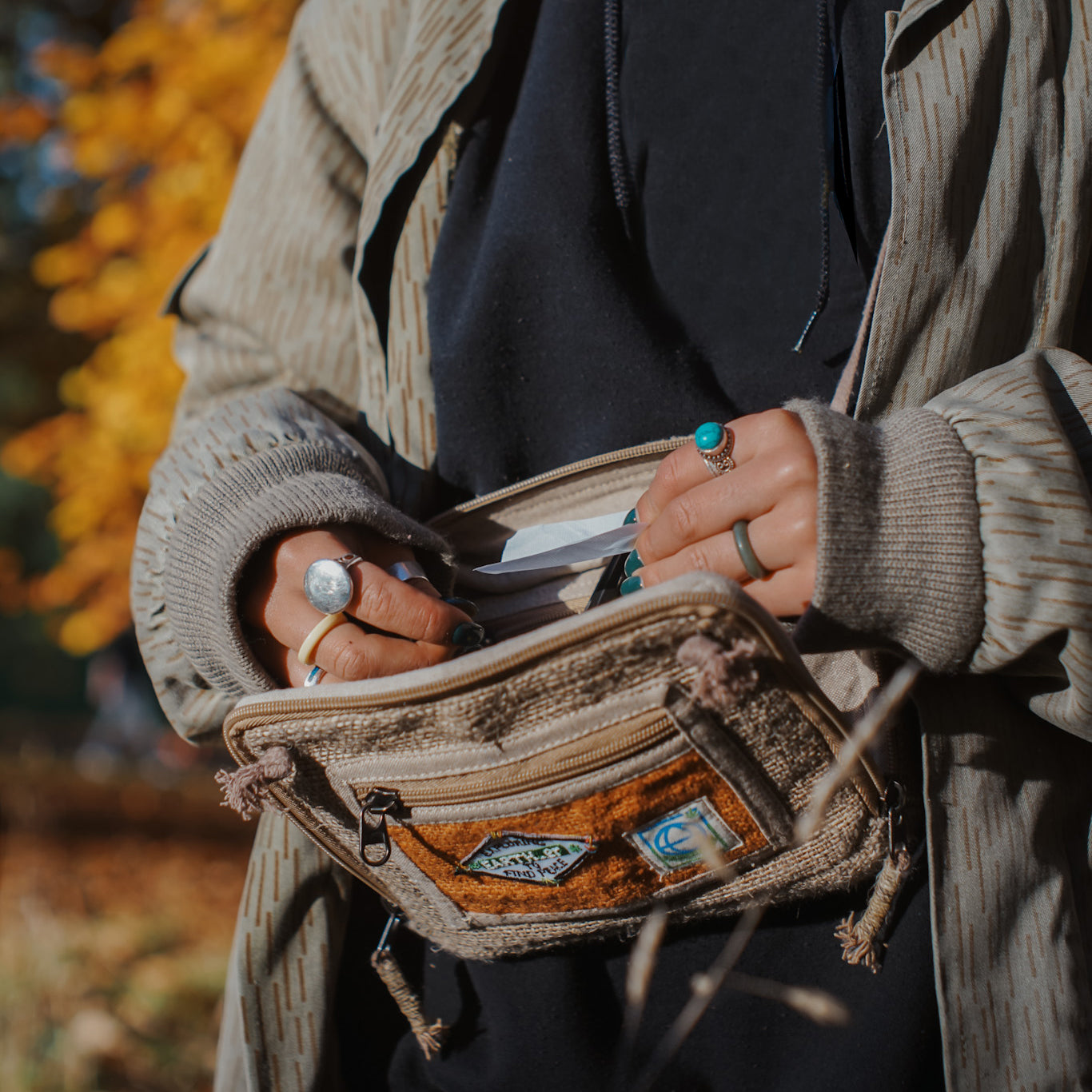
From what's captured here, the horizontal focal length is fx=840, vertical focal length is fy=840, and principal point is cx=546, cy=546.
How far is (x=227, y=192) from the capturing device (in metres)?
3.24

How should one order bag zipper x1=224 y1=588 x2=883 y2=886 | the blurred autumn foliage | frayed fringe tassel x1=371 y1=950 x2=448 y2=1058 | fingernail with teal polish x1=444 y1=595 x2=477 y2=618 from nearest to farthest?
bag zipper x1=224 y1=588 x2=883 y2=886
fingernail with teal polish x1=444 y1=595 x2=477 y2=618
frayed fringe tassel x1=371 y1=950 x2=448 y2=1058
the blurred autumn foliage

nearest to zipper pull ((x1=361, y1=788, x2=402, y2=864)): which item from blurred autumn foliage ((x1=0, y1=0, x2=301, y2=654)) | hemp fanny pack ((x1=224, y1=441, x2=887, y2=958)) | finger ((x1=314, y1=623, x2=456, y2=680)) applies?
hemp fanny pack ((x1=224, y1=441, x2=887, y2=958))

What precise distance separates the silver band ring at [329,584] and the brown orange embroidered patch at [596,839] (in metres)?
0.26

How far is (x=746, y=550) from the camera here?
2.67 ft

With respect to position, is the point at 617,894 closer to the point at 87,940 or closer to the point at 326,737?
the point at 326,737

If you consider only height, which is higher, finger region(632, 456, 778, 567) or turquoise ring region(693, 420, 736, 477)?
turquoise ring region(693, 420, 736, 477)

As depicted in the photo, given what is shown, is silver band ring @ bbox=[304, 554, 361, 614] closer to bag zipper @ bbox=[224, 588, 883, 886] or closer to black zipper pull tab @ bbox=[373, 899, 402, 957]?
bag zipper @ bbox=[224, 588, 883, 886]

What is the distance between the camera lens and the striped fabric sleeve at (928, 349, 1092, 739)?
2.52 feet

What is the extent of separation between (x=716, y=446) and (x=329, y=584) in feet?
1.42

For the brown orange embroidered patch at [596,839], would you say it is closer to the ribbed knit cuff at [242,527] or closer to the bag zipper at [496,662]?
the bag zipper at [496,662]

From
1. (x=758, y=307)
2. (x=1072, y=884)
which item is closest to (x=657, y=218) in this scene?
(x=758, y=307)

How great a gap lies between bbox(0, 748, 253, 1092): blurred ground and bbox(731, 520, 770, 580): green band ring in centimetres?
318

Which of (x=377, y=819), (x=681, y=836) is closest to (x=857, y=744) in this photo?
(x=681, y=836)

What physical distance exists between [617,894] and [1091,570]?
60 centimetres
